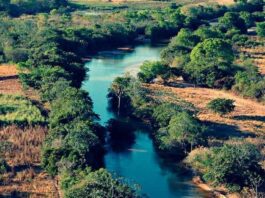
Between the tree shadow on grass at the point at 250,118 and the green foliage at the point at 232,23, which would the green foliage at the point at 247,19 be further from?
the tree shadow on grass at the point at 250,118

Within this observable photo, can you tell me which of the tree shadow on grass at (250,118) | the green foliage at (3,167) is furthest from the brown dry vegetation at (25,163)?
the tree shadow on grass at (250,118)

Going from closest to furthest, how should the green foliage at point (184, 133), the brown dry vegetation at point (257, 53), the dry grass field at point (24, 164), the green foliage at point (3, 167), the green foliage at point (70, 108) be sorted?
the dry grass field at point (24, 164)
the green foliage at point (3, 167)
the green foliage at point (184, 133)
the green foliage at point (70, 108)
the brown dry vegetation at point (257, 53)

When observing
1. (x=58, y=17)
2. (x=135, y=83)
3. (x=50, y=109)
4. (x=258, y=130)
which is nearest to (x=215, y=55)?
(x=135, y=83)

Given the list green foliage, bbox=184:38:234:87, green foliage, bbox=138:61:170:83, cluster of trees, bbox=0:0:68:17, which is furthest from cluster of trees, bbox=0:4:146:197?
green foliage, bbox=184:38:234:87

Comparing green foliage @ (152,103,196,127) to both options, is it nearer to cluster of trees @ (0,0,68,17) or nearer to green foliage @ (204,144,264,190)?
green foliage @ (204,144,264,190)

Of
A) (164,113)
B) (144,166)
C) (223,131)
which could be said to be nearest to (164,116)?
(164,113)
